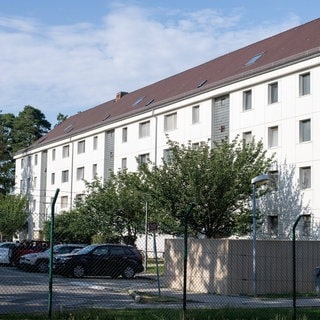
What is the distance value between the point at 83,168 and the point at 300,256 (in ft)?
135

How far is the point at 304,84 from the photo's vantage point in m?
36.9

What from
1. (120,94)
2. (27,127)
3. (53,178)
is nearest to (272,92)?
(120,94)

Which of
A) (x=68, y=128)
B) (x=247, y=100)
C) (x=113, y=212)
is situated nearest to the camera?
(x=247, y=100)

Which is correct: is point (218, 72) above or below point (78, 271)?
above

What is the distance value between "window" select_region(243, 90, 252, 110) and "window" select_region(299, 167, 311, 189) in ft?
19.3

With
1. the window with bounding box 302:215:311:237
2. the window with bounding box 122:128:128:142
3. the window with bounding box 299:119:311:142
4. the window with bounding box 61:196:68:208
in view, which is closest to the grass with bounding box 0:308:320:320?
the window with bounding box 302:215:311:237

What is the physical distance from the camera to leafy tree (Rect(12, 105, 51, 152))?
94812 millimetres

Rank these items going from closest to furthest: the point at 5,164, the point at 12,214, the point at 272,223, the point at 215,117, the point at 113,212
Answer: the point at 272,223 < the point at 113,212 < the point at 215,117 < the point at 12,214 < the point at 5,164

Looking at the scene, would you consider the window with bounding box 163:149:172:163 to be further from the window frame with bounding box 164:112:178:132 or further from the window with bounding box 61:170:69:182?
the window with bounding box 61:170:69:182

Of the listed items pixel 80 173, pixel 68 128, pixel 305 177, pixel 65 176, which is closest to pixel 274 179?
pixel 305 177

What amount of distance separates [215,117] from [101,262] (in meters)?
18.1

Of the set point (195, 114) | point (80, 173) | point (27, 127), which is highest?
point (27, 127)

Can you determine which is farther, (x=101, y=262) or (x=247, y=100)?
(x=247, y=100)

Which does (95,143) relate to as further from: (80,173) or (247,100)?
(247,100)
